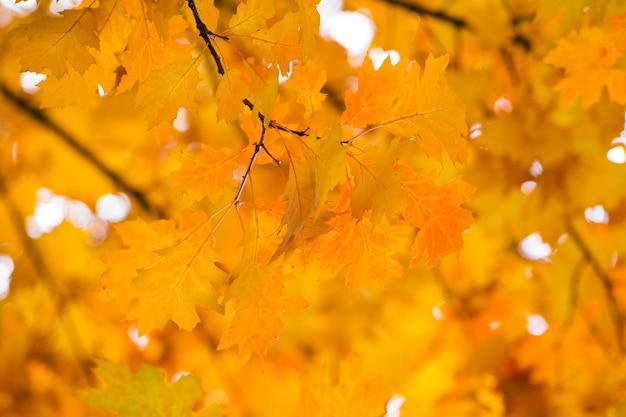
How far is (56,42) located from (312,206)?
0.37m

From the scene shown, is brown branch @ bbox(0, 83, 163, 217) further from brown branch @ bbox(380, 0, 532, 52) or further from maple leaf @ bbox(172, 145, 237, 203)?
maple leaf @ bbox(172, 145, 237, 203)

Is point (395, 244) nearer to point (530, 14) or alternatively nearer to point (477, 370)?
point (530, 14)

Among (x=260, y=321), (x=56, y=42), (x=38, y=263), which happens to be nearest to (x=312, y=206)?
(x=260, y=321)

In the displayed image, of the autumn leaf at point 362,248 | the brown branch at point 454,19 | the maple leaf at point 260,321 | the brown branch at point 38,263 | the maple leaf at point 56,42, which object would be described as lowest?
the brown branch at point 38,263

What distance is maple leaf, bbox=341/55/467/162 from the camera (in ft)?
2.83

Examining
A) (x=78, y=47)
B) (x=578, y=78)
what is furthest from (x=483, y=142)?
(x=78, y=47)

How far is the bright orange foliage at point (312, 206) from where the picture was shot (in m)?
0.84

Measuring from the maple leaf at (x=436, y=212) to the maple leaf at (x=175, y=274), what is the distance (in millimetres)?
272

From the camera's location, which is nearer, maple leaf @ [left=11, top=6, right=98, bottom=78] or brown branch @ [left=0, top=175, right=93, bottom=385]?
maple leaf @ [left=11, top=6, right=98, bottom=78]

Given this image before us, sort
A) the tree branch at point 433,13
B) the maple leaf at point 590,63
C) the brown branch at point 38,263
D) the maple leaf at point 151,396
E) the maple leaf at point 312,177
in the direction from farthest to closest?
the brown branch at point 38,263 → the tree branch at point 433,13 → the maple leaf at point 590,63 → the maple leaf at point 151,396 → the maple leaf at point 312,177

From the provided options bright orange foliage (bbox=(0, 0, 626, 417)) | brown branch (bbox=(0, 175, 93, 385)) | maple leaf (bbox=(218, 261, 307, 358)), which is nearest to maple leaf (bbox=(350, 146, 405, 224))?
bright orange foliage (bbox=(0, 0, 626, 417))

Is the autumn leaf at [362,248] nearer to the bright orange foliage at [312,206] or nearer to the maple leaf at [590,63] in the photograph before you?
the bright orange foliage at [312,206]

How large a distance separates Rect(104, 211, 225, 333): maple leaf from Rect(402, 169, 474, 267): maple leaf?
272 mm

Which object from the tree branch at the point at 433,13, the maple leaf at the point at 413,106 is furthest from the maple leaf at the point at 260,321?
the tree branch at the point at 433,13
